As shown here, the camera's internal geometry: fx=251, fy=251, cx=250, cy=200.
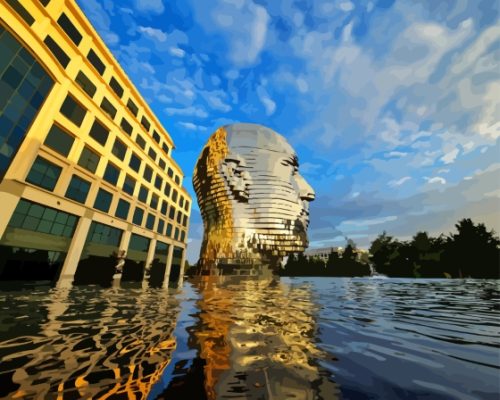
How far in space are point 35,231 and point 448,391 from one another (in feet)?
73.2

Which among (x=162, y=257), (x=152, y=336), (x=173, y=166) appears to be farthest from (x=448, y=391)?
(x=173, y=166)

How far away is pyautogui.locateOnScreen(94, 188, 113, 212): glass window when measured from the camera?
913 inches

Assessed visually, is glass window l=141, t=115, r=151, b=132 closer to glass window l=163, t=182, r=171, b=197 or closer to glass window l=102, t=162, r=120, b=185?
glass window l=163, t=182, r=171, b=197

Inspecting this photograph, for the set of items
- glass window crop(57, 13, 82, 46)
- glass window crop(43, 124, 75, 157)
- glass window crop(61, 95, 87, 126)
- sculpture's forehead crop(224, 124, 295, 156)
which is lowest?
glass window crop(43, 124, 75, 157)

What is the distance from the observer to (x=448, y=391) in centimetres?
246

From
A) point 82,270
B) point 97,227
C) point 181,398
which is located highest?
point 97,227

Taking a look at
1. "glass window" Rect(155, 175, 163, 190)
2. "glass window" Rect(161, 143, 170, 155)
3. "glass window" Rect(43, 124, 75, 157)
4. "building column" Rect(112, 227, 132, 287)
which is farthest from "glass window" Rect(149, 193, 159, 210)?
"glass window" Rect(43, 124, 75, 157)

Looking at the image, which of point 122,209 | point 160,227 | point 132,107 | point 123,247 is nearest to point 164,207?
point 160,227

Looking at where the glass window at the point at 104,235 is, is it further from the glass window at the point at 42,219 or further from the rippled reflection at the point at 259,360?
the rippled reflection at the point at 259,360

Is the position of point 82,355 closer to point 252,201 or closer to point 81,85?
point 252,201

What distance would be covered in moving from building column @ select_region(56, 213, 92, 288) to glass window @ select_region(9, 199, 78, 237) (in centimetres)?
48

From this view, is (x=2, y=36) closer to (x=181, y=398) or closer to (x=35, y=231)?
(x=35, y=231)

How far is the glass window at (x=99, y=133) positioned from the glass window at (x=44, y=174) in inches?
193

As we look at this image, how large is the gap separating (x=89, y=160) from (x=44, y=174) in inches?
190
